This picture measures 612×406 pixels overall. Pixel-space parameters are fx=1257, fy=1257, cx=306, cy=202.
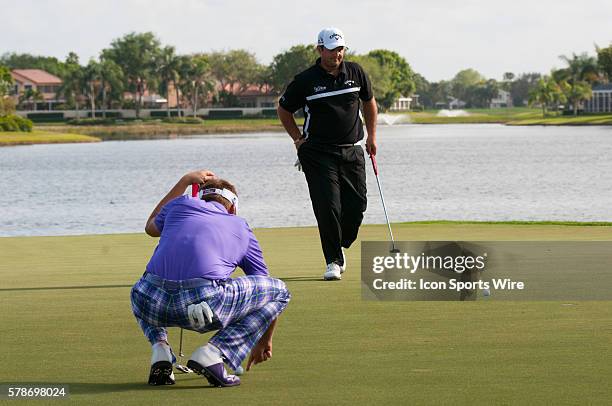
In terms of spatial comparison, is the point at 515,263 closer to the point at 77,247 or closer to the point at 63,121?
the point at 77,247

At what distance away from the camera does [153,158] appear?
92.6 m

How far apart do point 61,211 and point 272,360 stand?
1463 inches

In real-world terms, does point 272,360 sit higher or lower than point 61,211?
higher

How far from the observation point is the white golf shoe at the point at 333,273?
11.6 m

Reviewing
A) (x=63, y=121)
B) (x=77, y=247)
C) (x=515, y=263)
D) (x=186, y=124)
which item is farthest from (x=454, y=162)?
(x=63, y=121)

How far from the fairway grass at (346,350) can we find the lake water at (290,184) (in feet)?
71.3

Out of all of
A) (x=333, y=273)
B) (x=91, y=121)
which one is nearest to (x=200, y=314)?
(x=333, y=273)

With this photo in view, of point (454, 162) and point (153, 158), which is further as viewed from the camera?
point (153, 158)

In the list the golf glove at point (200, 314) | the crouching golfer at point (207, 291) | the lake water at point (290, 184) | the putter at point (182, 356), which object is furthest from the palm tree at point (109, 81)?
the golf glove at point (200, 314)

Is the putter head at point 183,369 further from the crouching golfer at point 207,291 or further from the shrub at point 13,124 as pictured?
the shrub at point 13,124

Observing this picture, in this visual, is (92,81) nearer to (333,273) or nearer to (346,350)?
(333,273)

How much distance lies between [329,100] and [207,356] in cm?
543

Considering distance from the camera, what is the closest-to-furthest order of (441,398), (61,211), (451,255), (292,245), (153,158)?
(441,398) → (451,255) → (292,245) → (61,211) → (153,158)

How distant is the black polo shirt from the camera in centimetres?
1170
